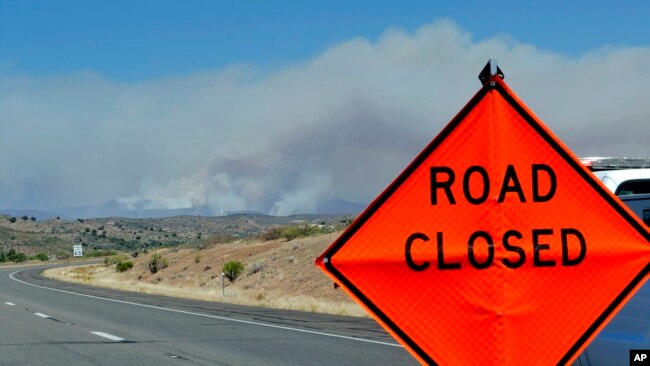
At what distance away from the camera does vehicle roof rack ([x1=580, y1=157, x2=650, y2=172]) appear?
5.96 metres

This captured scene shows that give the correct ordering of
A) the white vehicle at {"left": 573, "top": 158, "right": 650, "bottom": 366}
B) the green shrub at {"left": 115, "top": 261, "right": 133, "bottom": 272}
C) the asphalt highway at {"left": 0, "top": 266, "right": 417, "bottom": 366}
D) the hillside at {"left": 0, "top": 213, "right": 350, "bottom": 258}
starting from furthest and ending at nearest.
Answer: the hillside at {"left": 0, "top": 213, "right": 350, "bottom": 258} < the green shrub at {"left": 115, "top": 261, "right": 133, "bottom": 272} < the asphalt highway at {"left": 0, "top": 266, "right": 417, "bottom": 366} < the white vehicle at {"left": 573, "top": 158, "right": 650, "bottom": 366}

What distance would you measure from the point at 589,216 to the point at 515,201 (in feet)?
1.03

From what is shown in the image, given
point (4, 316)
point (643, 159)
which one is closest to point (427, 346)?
point (643, 159)

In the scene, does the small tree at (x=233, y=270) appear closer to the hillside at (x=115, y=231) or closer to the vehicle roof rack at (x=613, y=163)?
the vehicle roof rack at (x=613, y=163)

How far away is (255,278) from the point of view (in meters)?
43.3

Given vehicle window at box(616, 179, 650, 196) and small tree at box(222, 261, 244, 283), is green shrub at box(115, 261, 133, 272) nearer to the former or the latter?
small tree at box(222, 261, 244, 283)

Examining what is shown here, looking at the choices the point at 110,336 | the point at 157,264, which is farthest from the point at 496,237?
the point at 157,264

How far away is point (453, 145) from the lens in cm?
333

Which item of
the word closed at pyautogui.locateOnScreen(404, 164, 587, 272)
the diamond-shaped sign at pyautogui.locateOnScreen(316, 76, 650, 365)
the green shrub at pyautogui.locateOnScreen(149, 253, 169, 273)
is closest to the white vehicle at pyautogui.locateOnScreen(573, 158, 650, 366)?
the diamond-shaped sign at pyautogui.locateOnScreen(316, 76, 650, 365)

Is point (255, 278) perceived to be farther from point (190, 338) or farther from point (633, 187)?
point (633, 187)

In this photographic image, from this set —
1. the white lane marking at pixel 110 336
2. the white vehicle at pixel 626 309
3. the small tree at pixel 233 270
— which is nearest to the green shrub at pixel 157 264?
the small tree at pixel 233 270

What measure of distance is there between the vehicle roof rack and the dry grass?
13.4 metres

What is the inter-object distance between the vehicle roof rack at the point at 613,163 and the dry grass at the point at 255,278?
13422 millimetres

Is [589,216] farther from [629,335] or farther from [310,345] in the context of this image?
[310,345]
